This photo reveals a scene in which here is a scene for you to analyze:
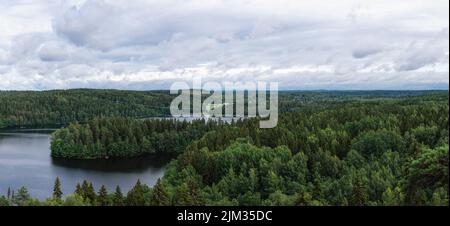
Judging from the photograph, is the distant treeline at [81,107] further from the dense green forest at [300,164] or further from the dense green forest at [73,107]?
the dense green forest at [300,164]

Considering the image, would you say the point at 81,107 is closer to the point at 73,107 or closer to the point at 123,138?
the point at 73,107

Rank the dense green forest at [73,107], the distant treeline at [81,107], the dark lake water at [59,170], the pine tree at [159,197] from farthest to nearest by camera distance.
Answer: the dense green forest at [73,107] → the distant treeline at [81,107] → the dark lake water at [59,170] → the pine tree at [159,197]

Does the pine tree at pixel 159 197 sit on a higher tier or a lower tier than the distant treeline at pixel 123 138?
higher

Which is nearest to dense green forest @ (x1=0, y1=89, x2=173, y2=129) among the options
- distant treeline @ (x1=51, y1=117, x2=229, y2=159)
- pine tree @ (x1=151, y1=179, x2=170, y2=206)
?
distant treeline @ (x1=51, y1=117, x2=229, y2=159)

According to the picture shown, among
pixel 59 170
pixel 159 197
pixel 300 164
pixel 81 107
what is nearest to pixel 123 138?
pixel 59 170

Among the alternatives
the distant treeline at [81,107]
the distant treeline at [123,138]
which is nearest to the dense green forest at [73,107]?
the distant treeline at [81,107]

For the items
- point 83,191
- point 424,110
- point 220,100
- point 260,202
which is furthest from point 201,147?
point 220,100

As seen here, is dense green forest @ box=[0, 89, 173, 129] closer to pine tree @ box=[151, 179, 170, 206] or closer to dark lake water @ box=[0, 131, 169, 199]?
dark lake water @ box=[0, 131, 169, 199]
